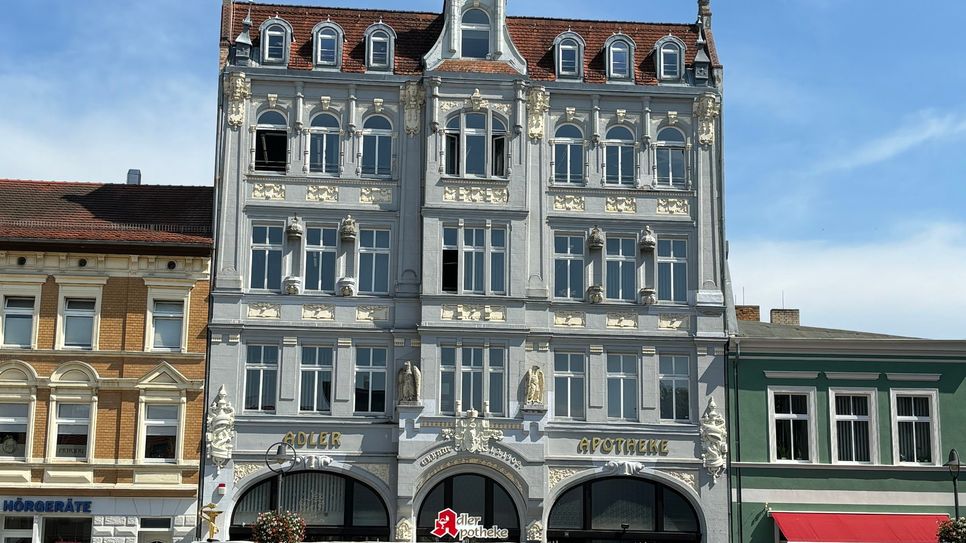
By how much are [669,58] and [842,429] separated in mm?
13055

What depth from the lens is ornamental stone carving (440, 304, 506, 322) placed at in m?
41.5

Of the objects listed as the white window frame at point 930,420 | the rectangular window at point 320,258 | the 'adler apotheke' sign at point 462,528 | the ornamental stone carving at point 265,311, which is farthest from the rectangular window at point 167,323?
the white window frame at point 930,420

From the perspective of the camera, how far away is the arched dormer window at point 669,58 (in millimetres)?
44312

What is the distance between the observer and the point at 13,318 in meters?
41.2

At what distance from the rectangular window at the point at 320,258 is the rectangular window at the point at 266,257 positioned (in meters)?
0.86

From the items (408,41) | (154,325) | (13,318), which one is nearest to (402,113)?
(408,41)

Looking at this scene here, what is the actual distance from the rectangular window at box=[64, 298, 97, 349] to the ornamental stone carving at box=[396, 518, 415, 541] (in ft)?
35.3

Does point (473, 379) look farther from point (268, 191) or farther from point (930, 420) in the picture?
point (930, 420)

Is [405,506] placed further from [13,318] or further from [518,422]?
[13,318]

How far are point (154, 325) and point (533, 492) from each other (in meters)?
12.5

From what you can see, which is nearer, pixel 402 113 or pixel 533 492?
pixel 533 492

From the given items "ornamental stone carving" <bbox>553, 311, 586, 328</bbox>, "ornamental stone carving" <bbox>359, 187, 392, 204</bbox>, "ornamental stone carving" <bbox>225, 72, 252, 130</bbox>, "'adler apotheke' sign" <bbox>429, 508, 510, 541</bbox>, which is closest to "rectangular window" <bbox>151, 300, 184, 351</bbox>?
"ornamental stone carving" <bbox>225, 72, 252, 130</bbox>

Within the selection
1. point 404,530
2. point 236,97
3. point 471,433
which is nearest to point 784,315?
point 471,433

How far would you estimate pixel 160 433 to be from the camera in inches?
1604
